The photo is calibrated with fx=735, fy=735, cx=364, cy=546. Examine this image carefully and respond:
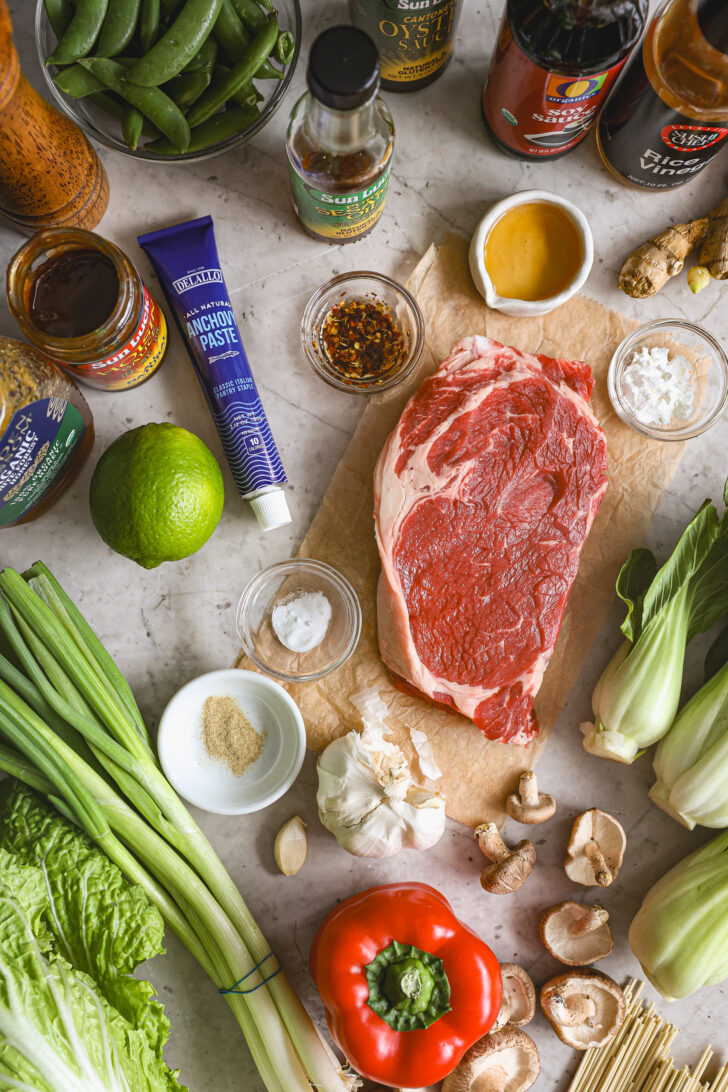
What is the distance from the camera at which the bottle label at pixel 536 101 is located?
55.6 inches

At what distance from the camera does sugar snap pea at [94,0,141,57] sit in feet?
4.56

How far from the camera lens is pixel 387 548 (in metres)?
1.65

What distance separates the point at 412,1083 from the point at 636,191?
210 cm

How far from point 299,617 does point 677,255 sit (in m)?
1.24

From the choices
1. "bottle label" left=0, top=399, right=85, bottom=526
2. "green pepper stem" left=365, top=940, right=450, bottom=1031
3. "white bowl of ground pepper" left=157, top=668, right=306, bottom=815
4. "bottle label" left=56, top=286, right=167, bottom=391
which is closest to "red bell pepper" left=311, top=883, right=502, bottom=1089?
"green pepper stem" left=365, top=940, right=450, bottom=1031

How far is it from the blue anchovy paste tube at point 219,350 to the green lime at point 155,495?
0.14m

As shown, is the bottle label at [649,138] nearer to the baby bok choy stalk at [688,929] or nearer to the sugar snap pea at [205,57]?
the sugar snap pea at [205,57]

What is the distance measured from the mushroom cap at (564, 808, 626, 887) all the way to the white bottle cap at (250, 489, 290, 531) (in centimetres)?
100

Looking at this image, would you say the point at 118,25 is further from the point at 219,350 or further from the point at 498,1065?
the point at 498,1065

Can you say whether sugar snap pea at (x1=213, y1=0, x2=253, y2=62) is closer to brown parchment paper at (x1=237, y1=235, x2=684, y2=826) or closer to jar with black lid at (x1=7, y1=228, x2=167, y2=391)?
jar with black lid at (x1=7, y1=228, x2=167, y2=391)

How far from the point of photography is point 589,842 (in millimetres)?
1757

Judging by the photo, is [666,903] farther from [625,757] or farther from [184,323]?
[184,323]

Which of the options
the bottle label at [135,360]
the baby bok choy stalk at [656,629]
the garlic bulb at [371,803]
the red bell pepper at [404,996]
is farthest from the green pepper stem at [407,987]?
the bottle label at [135,360]

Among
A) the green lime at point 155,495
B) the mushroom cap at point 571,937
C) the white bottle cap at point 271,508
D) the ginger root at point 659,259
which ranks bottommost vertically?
the mushroom cap at point 571,937
